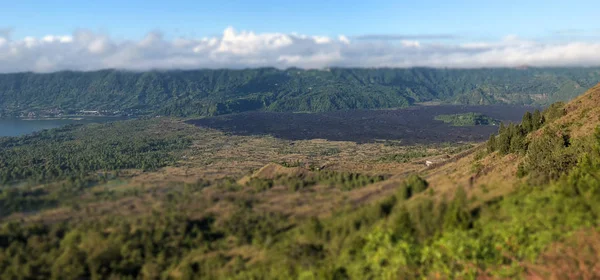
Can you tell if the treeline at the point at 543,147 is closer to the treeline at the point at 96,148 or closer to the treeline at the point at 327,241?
the treeline at the point at 327,241

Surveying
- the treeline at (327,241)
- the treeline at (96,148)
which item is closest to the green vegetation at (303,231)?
the treeline at (327,241)

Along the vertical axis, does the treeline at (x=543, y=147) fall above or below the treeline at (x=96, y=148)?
above

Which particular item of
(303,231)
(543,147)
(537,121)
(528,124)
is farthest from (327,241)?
(537,121)

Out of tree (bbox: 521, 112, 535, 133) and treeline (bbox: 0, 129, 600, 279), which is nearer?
treeline (bbox: 0, 129, 600, 279)

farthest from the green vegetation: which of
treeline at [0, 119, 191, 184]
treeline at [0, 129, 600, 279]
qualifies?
treeline at [0, 119, 191, 184]

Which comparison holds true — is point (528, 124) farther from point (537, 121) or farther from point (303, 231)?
point (303, 231)

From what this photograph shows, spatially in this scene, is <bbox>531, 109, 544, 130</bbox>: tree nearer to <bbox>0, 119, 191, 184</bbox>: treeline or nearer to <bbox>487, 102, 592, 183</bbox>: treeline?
<bbox>487, 102, 592, 183</bbox>: treeline

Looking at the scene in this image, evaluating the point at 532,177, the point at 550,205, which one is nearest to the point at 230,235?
the point at 550,205

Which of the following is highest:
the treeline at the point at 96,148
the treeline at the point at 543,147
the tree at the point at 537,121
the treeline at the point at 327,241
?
the tree at the point at 537,121

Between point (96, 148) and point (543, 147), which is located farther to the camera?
point (96, 148)

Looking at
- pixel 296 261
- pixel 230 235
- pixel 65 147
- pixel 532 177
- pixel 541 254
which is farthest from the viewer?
pixel 65 147

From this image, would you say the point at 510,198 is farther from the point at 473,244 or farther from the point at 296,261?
the point at 296,261
